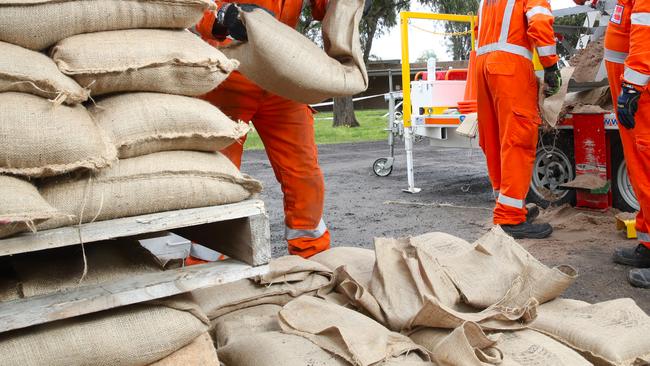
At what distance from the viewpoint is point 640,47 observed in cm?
397

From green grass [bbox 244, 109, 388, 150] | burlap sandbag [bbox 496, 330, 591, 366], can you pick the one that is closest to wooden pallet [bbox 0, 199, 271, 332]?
burlap sandbag [bbox 496, 330, 591, 366]

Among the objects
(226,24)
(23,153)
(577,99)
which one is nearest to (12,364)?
(23,153)

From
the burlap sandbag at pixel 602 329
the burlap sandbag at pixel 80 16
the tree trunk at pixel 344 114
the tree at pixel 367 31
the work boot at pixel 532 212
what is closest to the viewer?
the burlap sandbag at pixel 80 16

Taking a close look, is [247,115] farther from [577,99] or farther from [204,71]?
[577,99]

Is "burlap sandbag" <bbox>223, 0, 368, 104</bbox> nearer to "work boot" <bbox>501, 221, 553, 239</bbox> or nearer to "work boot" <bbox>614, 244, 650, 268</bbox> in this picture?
"work boot" <bbox>614, 244, 650, 268</bbox>

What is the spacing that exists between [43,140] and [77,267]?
44 centimetres

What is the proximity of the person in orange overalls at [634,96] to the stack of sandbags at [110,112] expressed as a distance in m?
2.81

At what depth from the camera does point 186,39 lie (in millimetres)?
2146

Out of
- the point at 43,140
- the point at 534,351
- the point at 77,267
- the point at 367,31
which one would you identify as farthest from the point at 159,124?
the point at 367,31

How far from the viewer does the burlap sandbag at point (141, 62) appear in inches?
75.4

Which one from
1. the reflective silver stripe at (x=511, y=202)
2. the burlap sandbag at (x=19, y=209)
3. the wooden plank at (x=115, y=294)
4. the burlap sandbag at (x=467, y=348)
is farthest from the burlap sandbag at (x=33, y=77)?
the reflective silver stripe at (x=511, y=202)

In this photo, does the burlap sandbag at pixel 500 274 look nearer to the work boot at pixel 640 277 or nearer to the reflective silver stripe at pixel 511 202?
the work boot at pixel 640 277

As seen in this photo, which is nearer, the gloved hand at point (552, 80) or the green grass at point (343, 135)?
the gloved hand at point (552, 80)

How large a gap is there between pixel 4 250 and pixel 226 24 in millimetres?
1574
